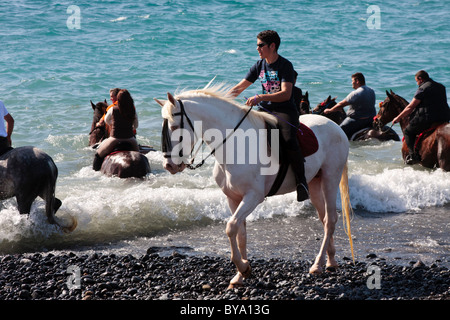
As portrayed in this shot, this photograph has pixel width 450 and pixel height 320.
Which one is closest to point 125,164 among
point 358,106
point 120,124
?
point 120,124

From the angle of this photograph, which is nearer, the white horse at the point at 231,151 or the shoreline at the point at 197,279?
the white horse at the point at 231,151

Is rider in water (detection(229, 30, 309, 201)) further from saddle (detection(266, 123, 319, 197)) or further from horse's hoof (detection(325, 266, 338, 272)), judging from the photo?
horse's hoof (detection(325, 266, 338, 272))

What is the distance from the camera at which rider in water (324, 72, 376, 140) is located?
55.3ft

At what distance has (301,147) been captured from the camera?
291 inches

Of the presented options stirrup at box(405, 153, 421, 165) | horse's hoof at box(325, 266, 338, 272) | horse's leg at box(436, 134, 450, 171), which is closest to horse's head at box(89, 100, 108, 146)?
stirrup at box(405, 153, 421, 165)

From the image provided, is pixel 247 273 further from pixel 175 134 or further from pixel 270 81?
pixel 270 81

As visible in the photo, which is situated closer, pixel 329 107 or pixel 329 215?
pixel 329 215

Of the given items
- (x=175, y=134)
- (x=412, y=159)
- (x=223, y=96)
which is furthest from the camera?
(x=412, y=159)

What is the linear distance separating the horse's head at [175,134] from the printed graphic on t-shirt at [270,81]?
1.27m

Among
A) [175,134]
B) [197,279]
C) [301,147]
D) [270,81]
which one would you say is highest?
[270,81]

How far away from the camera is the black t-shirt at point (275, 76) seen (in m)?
7.18

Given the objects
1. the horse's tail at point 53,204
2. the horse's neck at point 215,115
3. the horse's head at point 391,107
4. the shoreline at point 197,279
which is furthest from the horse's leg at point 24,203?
the horse's head at point 391,107

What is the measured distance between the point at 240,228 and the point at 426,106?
24.4 feet

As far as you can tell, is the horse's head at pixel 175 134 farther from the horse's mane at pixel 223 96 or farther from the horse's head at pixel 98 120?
the horse's head at pixel 98 120
